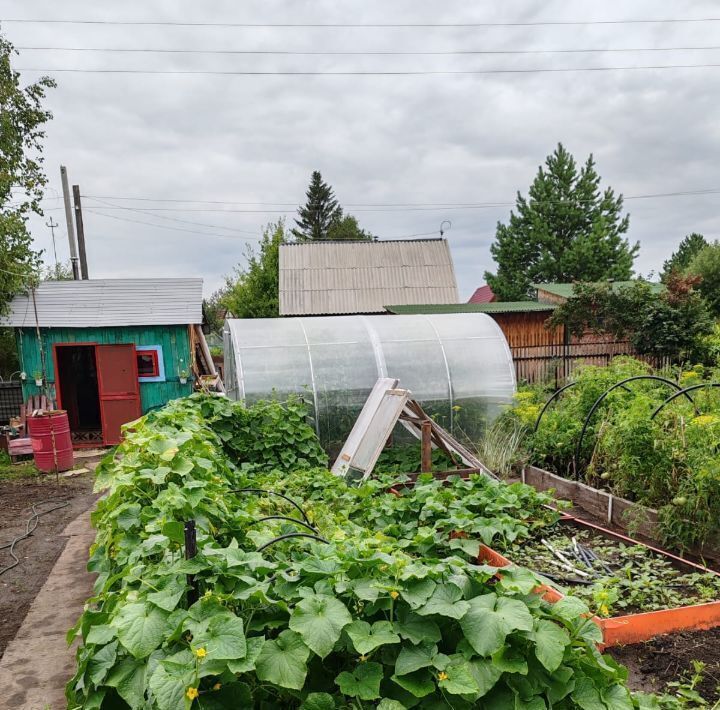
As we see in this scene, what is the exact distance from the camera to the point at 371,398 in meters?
7.21

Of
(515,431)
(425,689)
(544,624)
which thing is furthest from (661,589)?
(515,431)

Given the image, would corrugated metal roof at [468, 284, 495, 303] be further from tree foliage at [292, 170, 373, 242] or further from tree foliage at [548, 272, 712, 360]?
tree foliage at [548, 272, 712, 360]

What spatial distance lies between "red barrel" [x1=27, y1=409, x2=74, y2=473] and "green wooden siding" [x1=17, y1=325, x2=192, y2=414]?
2.00 m

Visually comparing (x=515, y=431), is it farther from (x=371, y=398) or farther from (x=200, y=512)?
(x=200, y=512)

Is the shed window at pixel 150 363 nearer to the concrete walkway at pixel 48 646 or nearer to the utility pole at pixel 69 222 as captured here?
the concrete walkway at pixel 48 646

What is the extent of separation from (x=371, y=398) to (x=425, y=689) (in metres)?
5.55

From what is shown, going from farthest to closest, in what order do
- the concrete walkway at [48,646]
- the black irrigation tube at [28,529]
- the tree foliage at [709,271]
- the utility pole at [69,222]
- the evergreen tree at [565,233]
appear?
the evergreen tree at [565,233], the tree foliage at [709,271], the utility pole at [69,222], the black irrigation tube at [28,529], the concrete walkway at [48,646]

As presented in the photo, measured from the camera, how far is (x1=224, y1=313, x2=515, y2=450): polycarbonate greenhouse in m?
7.57

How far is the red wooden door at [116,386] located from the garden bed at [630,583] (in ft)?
27.2

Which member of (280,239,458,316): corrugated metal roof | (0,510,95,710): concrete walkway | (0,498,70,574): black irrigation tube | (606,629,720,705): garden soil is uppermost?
(280,239,458,316): corrugated metal roof

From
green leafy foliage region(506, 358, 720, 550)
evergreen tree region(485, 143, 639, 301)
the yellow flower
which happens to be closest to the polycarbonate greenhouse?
green leafy foliage region(506, 358, 720, 550)

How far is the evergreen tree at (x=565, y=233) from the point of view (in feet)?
92.8

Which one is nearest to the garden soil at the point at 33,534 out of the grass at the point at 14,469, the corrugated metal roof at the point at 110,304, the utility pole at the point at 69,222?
the grass at the point at 14,469

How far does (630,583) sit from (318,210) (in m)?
48.2
